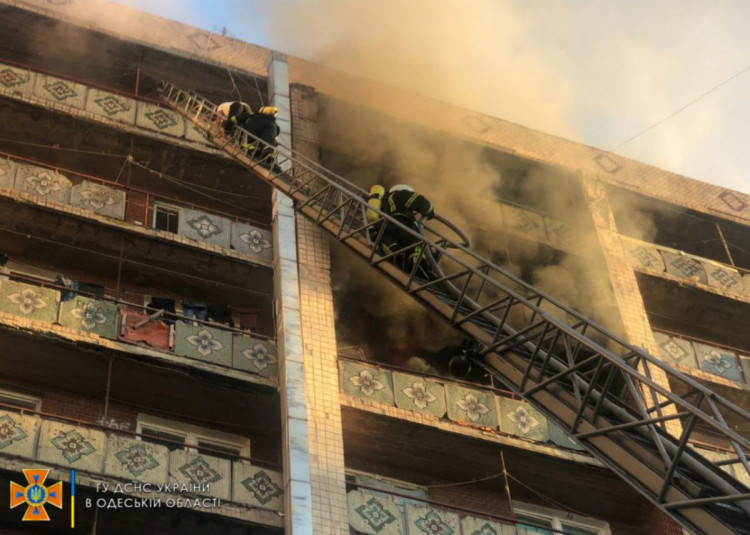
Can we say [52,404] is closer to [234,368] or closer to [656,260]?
[234,368]

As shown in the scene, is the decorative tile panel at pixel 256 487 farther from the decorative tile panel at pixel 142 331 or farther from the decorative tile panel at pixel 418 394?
the decorative tile panel at pixel 418 394

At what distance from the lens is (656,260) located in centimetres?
2719

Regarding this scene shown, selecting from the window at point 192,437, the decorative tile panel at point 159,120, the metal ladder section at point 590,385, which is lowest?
the metal ladder section at point 590,385

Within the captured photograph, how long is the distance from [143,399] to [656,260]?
12.1 meters

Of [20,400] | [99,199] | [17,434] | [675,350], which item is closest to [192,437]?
[20,400]

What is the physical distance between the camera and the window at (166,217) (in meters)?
24.1

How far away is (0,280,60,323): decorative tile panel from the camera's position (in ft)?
64.4

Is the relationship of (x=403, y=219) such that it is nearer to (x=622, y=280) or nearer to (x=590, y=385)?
(x=590, y=385)

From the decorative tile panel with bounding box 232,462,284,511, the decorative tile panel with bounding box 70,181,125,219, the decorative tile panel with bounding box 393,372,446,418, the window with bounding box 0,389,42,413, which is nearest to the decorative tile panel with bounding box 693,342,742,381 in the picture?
the decorative tile panel with bounding box 393,372,446,418

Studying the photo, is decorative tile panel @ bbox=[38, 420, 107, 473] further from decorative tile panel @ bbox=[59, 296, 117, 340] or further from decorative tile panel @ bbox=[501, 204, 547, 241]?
decorative tile panel @ bbox=[501, 204, 547, 241]

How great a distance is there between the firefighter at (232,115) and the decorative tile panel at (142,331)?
392 cm

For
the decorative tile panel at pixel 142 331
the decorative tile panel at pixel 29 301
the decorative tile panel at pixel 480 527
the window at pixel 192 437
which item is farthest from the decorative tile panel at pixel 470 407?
the decorative tile panel at pixel 29 301

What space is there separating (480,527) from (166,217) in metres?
8.78

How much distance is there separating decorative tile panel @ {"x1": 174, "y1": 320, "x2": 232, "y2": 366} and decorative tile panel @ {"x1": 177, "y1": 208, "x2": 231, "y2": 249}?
2242 mm
